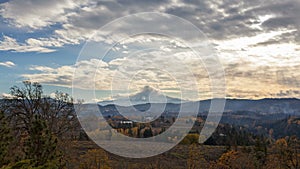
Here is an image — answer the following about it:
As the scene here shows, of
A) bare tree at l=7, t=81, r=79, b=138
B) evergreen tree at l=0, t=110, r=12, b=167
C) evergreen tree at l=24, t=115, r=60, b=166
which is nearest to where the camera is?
evergreen tree at l=0, t=110, r=12, b=167

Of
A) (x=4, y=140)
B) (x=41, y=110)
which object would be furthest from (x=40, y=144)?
(x=41, y=110)

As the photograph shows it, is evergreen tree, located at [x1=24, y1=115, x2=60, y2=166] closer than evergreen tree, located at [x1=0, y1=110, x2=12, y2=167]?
No

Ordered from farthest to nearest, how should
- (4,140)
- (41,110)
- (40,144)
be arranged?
(41,110) < (40,144) < (4,140)

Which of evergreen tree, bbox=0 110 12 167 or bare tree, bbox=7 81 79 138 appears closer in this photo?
evergreen tree, bbox=0 110 12 167

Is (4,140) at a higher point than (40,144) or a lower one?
higher

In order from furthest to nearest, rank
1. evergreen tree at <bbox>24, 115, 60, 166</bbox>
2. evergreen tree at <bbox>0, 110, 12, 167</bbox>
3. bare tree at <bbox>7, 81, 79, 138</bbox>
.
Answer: bare tree at <bbox>7, 81, 79, 138</bbox>, evergreen tree at <bbox>24, 115, 60, 166</bbox>, evergreen tree at <bbox>0, 110, 12, 167</bbox>

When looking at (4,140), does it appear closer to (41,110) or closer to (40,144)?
(40,144)

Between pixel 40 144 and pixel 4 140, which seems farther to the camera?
pixel 40 144

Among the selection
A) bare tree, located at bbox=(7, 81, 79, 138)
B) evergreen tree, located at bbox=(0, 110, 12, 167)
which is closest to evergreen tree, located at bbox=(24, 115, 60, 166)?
evergreen tree, located at bbox=(0, 110, 12, 167)

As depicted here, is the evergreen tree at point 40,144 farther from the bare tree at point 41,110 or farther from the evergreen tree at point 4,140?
the bare tree at point 41,110

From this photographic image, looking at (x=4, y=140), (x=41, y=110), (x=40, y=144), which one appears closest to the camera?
(x=4, y=140)

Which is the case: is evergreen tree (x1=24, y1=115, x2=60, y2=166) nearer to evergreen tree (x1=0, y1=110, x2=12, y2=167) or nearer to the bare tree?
evergreen tree (x1=0, y1=110, x2=12, y2=167)
